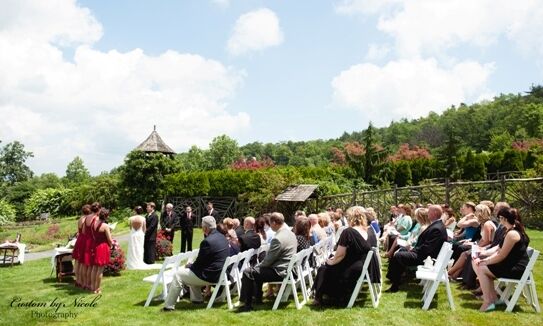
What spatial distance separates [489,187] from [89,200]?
44.8m

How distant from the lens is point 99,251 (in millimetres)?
8961

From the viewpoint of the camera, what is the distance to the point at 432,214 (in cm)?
815

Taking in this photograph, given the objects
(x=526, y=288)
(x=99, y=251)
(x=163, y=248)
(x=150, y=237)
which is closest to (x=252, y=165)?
(x=163, y=248)

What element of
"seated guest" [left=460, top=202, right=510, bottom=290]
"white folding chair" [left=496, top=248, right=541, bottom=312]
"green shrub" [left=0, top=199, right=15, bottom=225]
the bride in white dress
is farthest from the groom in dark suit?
"green shrub" [left=0, top=199, right=15, bottom=225]

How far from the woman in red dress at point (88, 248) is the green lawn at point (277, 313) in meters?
0.31

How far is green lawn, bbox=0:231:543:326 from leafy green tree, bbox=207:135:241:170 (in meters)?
71.2

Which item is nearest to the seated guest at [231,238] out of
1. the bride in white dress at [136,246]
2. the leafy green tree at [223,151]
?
the bride in white dress at [136,246]

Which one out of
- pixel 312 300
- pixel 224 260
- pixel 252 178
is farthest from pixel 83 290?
pixel 252 178

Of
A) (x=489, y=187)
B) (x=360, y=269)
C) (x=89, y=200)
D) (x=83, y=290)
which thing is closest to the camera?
(x=360, y=269)

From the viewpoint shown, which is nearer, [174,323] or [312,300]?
[174,323]

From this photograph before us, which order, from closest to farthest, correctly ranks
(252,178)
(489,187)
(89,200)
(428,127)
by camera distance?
Result: (489,187) → (252,178) → (89,200) → (428,127)

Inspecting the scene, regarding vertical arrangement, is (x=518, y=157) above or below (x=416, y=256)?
above

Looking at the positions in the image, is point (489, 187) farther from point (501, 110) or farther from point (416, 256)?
point (501, 110)

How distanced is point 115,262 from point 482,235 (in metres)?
8.06
